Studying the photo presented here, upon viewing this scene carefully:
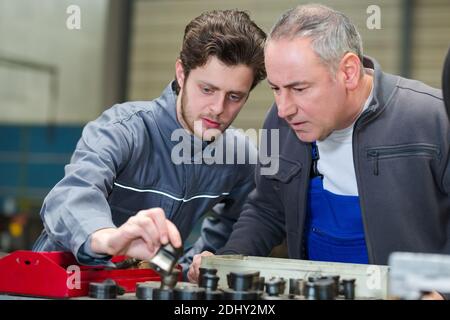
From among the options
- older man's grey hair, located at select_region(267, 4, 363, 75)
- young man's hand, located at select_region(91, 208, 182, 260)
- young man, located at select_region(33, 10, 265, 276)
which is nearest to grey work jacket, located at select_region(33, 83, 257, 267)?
young man, located at select_region(33, 10, 265, 276)

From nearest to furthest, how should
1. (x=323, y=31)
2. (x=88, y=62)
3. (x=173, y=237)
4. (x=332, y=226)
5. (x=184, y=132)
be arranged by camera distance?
(x=173, y=237) < (x=323, y=31) < (x=332, y=226) < (x=184, y=132) < (x=88, y=62)

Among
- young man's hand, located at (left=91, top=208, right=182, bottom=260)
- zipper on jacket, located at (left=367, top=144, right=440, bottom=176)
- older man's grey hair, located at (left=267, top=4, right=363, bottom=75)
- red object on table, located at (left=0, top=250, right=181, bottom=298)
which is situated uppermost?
older man's grey hair, located at (left=267, top=4, right=363, bottom=75)

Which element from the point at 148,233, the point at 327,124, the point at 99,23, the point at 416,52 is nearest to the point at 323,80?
the point at 327,124

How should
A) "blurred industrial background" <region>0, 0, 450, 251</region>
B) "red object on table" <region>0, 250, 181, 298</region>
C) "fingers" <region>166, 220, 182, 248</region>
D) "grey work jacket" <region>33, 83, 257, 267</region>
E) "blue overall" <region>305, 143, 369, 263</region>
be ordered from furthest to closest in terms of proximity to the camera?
"blurred industrial background" <region>0, 0, 450, 251</region> → "blue overall" <region>305, 143, 369, 263</region> → "grey work jacket" <region>33, 83, 257, 267</region> → "red object on table" <region>0, 250, 181, 298</region> → "fingers" <region>166, 220, 182, 248</region>

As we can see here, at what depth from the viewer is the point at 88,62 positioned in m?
8.10

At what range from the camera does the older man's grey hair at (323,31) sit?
1.43 m

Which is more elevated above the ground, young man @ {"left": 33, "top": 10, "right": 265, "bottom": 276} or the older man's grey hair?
the older man's grey hair

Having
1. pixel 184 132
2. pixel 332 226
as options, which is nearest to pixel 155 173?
pixel 184 132

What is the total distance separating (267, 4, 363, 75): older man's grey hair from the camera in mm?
1432

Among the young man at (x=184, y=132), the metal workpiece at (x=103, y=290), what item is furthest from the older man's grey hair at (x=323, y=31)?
the metal workpiece at (x=103, y=290)

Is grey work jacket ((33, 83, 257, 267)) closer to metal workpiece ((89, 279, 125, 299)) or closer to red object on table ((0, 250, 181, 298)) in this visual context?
red object on table ((0, 250, 181, 298))

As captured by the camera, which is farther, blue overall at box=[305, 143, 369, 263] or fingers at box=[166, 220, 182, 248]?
blue overall at box=[305, 143, 369, 263]

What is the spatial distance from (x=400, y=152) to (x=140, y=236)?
2.13 ft

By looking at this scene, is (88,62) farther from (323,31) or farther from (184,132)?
(323,31)
